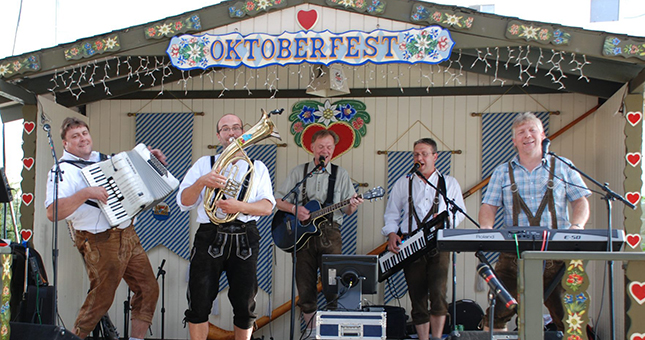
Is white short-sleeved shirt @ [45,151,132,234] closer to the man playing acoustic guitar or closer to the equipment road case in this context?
the man playing acoustic guitar

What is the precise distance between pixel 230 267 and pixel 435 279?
1.68m

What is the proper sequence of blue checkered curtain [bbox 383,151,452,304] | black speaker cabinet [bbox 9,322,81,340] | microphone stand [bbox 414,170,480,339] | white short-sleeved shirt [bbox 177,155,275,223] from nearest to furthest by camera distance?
1. black speaker cabinet [bbox 9,322,81,340]
2. microphone stand [bbox 414,170,480,339]
3. white short-sleeved shirt [bbox 177,155,275,223]
4. blue checkered curtain [bbox 383,151,452,304]

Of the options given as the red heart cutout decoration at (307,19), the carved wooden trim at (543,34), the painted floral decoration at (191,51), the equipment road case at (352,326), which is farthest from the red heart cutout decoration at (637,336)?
the painted floral decoration at (191,51)

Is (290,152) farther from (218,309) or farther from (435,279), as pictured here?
(435,279)

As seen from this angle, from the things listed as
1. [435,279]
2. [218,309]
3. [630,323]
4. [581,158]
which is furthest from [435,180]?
[218,309]

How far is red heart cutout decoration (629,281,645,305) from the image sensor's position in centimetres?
289

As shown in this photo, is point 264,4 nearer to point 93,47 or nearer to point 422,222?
point 93,47

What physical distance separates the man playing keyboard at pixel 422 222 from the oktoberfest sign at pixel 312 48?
0.93 meters

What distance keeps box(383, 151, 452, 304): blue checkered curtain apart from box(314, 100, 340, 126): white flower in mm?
727

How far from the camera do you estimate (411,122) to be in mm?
6070

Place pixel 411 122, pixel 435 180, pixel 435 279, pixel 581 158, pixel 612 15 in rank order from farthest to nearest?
pixel 612 15 < pixel 411 122 < pixel 581 158 < pixel 435 180 < pixel 435 279

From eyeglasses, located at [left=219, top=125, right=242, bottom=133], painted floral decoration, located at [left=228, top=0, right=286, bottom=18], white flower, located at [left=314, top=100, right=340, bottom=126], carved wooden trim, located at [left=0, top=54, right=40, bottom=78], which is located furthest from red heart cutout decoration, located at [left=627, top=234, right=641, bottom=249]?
carved wooden trim, located at [left=0, top=54, right=40, bottom=78]

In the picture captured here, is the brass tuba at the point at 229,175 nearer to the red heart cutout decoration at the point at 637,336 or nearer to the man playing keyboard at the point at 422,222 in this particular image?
the man playing keyboard at the point at 422,222

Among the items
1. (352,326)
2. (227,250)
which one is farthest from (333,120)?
(352,326)
